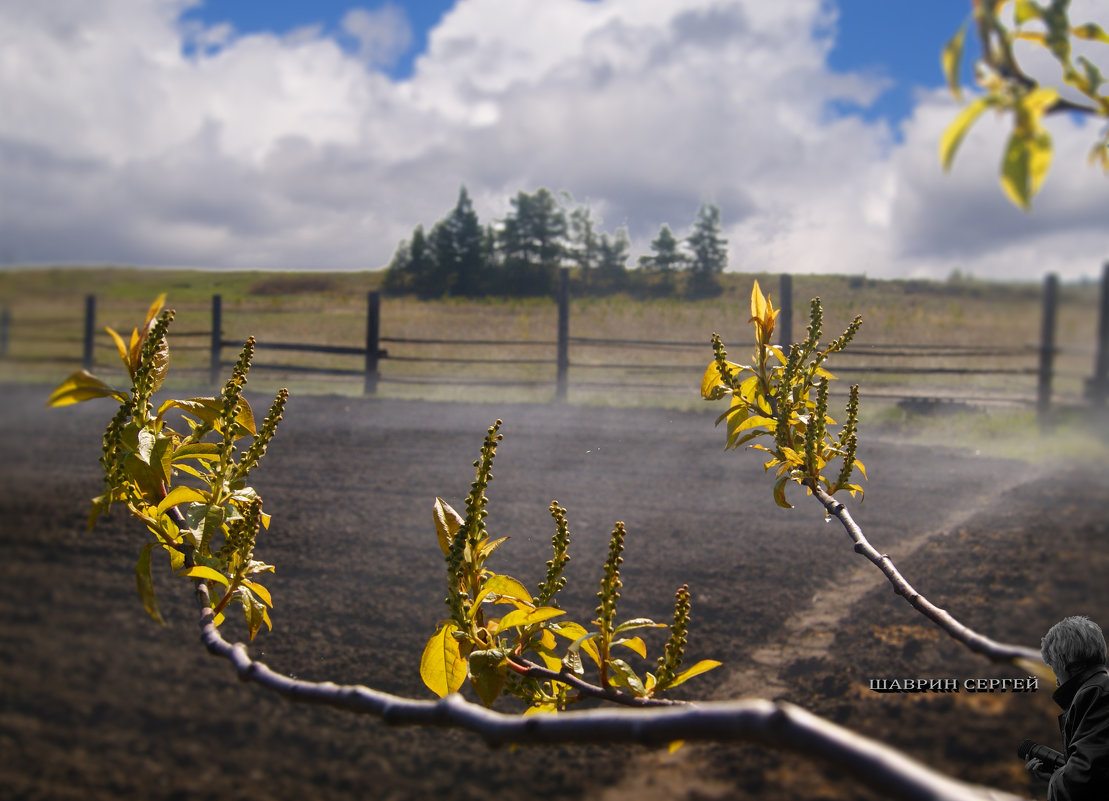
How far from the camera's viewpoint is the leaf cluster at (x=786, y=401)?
38 cm

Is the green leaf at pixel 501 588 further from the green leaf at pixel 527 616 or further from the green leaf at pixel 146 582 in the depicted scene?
the green leaf at pixel 146 582

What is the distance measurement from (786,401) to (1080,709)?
0.19m

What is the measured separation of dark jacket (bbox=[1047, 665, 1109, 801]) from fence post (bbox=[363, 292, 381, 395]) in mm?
3289

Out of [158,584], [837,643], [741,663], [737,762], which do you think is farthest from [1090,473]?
[158,584]

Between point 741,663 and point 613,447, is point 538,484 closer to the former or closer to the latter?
point 613,447

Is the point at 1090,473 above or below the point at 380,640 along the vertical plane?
above

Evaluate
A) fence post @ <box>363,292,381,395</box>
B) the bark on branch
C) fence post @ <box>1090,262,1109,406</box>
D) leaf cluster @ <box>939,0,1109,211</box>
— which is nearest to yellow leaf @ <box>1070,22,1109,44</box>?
leaf cluster @ <box>939,0,1109,211</box>

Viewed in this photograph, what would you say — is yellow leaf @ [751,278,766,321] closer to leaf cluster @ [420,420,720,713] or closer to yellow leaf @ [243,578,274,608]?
leaf cluster @ [420,420,720,713]

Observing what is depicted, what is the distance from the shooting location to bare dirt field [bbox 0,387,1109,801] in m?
1.15

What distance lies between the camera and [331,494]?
2.24 meters

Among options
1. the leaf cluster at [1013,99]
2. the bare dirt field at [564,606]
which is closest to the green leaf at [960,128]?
the leaf cluster at [1013,99]

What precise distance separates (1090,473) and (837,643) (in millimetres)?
1391

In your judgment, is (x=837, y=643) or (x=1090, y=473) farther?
(x=1090, y=473)

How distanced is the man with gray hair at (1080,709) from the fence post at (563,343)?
9.44 feet
